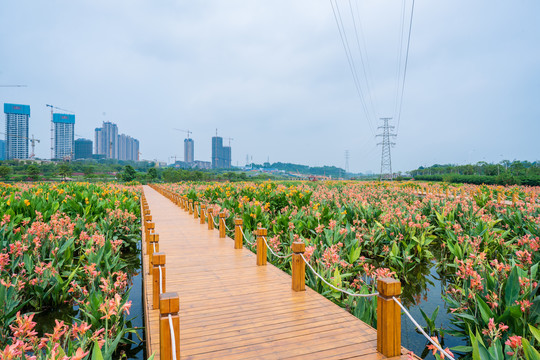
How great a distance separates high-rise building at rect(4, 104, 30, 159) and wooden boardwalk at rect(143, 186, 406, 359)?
12990cm

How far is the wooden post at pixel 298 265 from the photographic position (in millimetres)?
4109

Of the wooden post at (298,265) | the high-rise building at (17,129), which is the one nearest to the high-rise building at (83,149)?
the high-rise building at (17,129)

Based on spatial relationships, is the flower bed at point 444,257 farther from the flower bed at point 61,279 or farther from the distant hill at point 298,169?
the distant hill at point 298,169

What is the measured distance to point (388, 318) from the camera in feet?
8.52

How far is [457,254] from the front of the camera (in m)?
6.16

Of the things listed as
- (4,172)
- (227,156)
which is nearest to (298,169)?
(227,156)

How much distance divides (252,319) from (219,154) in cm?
12153

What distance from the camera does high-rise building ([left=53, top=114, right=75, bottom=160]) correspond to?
120 meters

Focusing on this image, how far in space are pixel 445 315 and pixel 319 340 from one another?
3408 mm

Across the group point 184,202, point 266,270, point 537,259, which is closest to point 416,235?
point 537,259

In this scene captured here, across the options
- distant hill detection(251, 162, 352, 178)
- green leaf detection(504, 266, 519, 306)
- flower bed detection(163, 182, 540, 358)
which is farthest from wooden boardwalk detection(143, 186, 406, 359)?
distant hill detection(251, 162, 352, 178)

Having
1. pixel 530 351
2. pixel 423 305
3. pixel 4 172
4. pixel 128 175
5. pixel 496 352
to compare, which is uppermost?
pixel 4 172

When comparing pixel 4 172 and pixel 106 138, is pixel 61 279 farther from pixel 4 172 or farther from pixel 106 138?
pixel 106 138

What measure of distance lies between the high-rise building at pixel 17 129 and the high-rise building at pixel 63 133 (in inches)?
357
